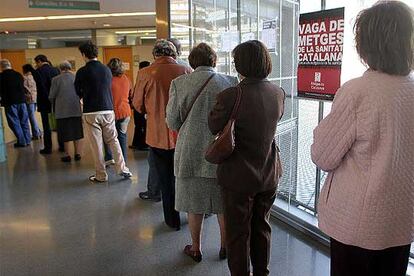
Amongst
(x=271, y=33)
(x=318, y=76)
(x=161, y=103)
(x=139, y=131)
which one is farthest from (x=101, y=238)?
(x=139, y=131)

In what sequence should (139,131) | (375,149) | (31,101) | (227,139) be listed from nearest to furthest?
(375,149) < (227,139) < (139,131) < (31,101)

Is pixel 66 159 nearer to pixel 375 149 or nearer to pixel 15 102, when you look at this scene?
pixel 15 102

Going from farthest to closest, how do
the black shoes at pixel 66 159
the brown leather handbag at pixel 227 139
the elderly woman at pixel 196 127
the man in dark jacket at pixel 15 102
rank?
the man in dark jacket at pixel 15 102, the black shoes at pixel 66 159, the elderly woman at pixel 196 127, the brown leather handbag at pixel 227 139

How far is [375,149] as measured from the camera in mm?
1309

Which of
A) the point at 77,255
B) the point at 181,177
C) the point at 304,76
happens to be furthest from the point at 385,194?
the point at 77,255

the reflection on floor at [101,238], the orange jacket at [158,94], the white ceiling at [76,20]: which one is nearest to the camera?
the reflection on floor at [101,238]

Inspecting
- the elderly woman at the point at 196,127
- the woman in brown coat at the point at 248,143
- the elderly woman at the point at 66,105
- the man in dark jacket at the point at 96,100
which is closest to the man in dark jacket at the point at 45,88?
the elderly woman at the point at 66,105

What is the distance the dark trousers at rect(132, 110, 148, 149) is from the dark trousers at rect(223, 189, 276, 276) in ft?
13.6

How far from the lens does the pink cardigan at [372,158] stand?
50.6 inches

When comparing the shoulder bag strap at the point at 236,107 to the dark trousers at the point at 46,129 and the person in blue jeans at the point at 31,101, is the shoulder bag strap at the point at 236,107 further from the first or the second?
the person in blue jeans at the point at 31,101

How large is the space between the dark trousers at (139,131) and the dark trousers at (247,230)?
4.13 m

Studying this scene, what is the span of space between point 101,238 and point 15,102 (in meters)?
4.37

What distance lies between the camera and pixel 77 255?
2816 millimetres

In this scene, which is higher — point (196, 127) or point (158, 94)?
point (158, 94)
